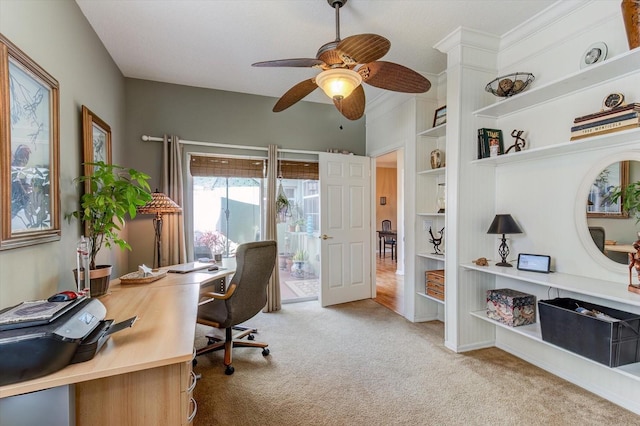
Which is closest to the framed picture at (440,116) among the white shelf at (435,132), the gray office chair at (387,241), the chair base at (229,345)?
the white shelf at (435,132)

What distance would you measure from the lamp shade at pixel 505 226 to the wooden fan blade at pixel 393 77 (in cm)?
129

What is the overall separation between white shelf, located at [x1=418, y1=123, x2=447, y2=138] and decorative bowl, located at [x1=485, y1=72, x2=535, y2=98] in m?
0.59

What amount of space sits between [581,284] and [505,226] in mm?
647

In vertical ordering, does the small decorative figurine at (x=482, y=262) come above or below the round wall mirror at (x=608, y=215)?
below

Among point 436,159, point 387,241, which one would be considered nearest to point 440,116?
point 436,159

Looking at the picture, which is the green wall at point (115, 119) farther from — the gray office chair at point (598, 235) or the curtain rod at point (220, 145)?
the gray office chair at point (598, 235)

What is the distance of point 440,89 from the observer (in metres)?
3.45

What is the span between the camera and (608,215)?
2.01 meters

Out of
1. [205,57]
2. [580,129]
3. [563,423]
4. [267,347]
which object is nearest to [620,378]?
[563,423]

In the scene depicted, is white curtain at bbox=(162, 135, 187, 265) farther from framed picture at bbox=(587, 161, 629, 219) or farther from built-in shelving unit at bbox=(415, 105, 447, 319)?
framed picture at bbox=(587, 161, 629, 219)

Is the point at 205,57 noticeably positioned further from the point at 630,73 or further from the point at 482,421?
the point at 482,421

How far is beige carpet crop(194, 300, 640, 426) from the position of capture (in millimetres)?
1856

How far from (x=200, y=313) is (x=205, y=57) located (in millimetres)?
2402

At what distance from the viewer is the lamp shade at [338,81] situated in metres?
1.81
